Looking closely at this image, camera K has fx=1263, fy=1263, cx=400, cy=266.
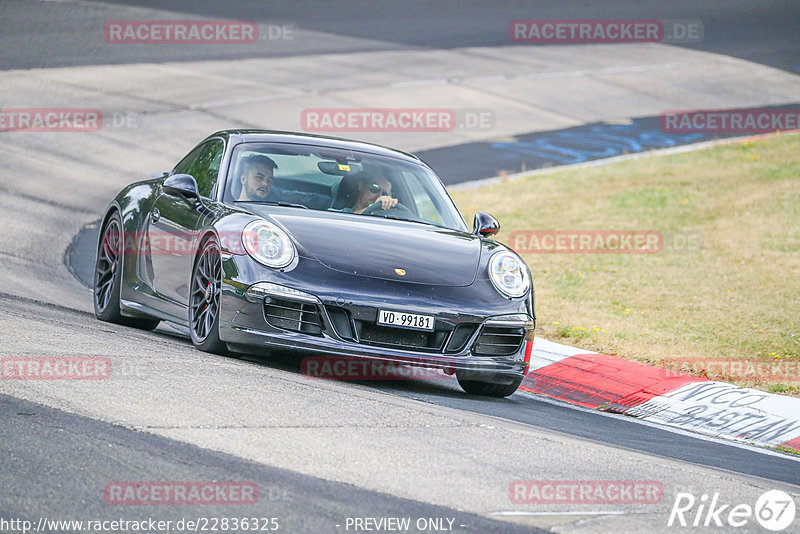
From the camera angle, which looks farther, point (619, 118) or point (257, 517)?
point (619, 118)

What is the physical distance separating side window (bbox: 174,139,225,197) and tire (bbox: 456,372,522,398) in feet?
7.01

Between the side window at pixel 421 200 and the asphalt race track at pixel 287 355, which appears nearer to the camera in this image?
the asphalt race track at pixel 287 355

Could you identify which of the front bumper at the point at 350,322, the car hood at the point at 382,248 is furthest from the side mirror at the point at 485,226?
the front bumper at the point at 350,322

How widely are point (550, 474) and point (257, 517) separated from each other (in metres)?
1.50

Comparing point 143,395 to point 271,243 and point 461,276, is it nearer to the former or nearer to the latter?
point 271,243

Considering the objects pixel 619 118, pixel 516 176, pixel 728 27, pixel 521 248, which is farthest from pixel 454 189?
pixel 728 27

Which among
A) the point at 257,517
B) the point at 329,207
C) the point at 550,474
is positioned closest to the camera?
the point at 257,517

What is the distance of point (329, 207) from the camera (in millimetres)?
8273

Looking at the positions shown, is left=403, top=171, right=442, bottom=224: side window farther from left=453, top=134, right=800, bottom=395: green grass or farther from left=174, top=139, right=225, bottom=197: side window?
left=453, top=134, right=800, bottom=395: green grass

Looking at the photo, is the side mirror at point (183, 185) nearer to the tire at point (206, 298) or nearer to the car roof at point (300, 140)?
the tire at point (206, 298)

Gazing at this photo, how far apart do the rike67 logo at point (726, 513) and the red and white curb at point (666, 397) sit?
2.50 metres

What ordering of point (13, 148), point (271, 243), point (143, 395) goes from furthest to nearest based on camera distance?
point (13, 148) < point (271, 243) < point (143, 395)

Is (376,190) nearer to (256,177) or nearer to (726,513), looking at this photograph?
(256,177)

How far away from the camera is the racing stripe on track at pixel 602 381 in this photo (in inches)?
337
